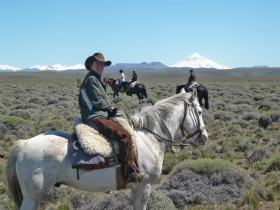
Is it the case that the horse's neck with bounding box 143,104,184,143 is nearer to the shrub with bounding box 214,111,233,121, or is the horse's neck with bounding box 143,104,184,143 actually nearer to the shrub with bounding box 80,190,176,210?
the shrub with bounding box 80,190,176,210

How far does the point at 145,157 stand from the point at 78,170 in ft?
3.45

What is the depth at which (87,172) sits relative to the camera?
179 inches

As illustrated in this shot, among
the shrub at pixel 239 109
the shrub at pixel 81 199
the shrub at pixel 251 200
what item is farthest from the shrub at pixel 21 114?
the shrub at pixel 251 200

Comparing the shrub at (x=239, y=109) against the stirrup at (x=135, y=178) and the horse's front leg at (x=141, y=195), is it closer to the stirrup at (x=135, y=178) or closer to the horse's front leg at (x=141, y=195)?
the horse's front leg at (x=141, y=195)

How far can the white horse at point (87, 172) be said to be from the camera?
439 centimetres

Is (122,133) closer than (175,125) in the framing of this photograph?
Yes

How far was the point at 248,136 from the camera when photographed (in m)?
13.5

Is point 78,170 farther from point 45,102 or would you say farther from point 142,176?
point 45,102

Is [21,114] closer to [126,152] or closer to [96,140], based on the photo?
[96,140]

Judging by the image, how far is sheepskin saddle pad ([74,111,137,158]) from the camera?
4.52 meters

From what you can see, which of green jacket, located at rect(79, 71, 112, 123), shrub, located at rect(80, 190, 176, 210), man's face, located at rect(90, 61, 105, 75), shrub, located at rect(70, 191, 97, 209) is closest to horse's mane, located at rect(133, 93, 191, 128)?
green jacket, located at rect(79, 71, 112, 123)

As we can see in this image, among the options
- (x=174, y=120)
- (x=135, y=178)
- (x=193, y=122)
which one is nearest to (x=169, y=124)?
(x=174, y=120)

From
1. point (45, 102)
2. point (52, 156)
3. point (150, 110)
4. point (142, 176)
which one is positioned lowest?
point (45, 102)

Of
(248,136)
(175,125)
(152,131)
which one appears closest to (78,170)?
(152,131)
